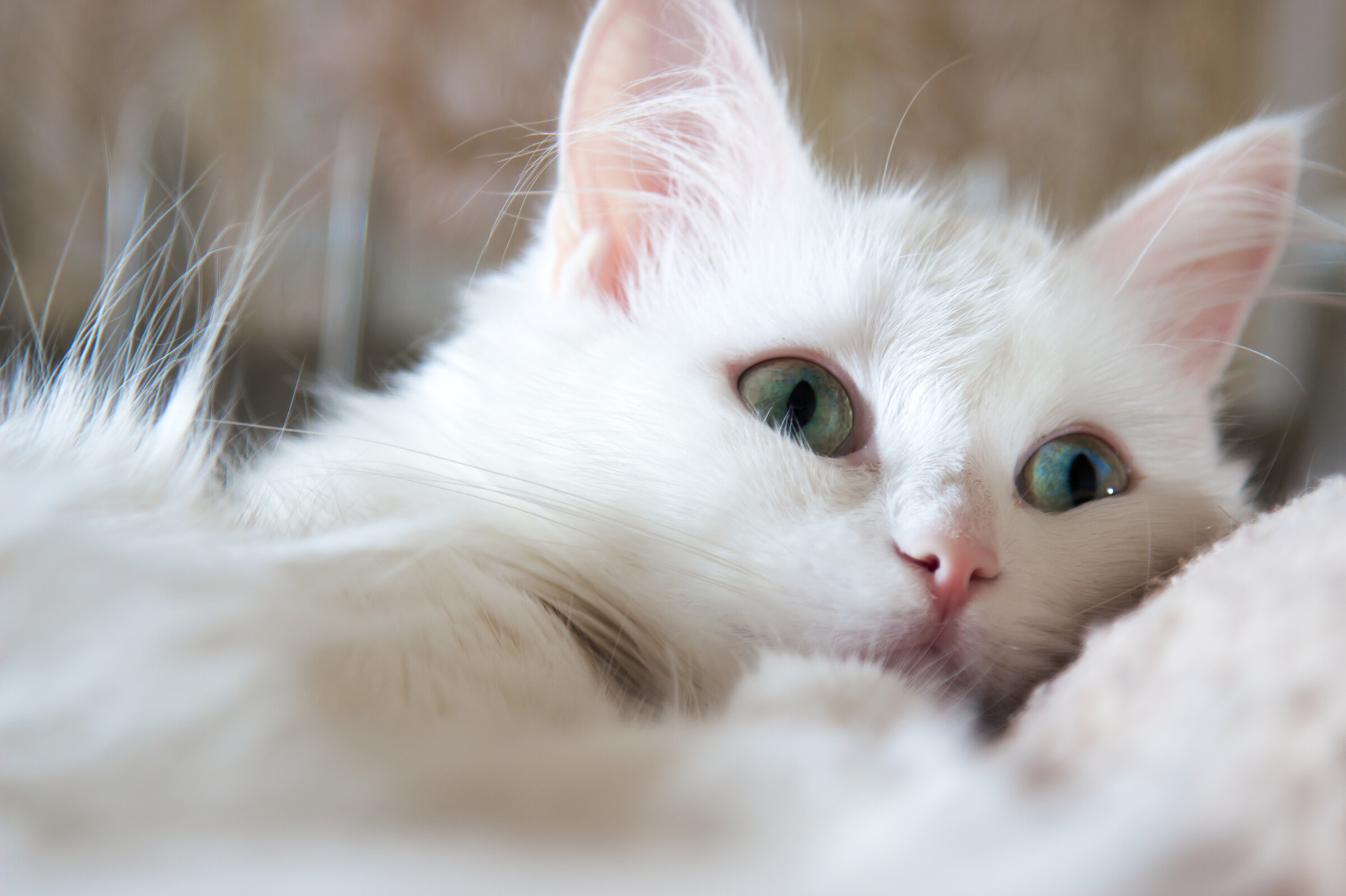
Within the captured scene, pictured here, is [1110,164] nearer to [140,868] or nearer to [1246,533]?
[1246,533]

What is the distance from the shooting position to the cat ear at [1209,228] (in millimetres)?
933

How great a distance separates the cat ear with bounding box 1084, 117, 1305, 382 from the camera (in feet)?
3.06

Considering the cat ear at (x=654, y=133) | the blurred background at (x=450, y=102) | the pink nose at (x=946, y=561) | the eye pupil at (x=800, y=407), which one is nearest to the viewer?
the pink nose at (x=946, y=561)

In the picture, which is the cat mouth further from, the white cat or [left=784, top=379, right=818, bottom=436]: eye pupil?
[left=784, top=379, right=818, bottom=436]: eye pupil

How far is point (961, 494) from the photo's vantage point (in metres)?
0.68

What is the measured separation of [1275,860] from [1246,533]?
0.36 meters

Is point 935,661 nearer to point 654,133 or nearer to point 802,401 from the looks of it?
point 802,401

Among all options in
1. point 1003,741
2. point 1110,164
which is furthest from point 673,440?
point 1110,164

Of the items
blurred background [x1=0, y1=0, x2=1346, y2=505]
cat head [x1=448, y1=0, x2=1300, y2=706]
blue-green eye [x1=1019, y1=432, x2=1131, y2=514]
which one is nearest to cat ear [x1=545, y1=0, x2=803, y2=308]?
cat head [x1=448, y1=0, x2=1300, y2=706]

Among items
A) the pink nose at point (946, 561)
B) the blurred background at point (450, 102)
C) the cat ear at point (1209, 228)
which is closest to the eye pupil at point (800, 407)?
the pink nose at point (946, 561)

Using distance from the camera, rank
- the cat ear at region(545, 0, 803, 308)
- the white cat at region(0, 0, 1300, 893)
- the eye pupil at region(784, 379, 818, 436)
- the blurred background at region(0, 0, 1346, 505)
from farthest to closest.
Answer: the blurred background at region(0, 0, 1346, 505)
the cat ear at region(545, 0, 803, 308)
the eye pupil at region(784, 379, 818, 436)
the white cat at region(0, 0, 1300, 893)

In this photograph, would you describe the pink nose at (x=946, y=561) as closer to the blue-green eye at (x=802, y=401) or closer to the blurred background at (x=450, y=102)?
the blue-green eye at (x=802, y=401)

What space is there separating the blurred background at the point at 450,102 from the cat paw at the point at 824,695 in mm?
2647

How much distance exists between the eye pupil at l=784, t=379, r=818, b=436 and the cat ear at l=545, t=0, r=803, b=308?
25 centimetres
